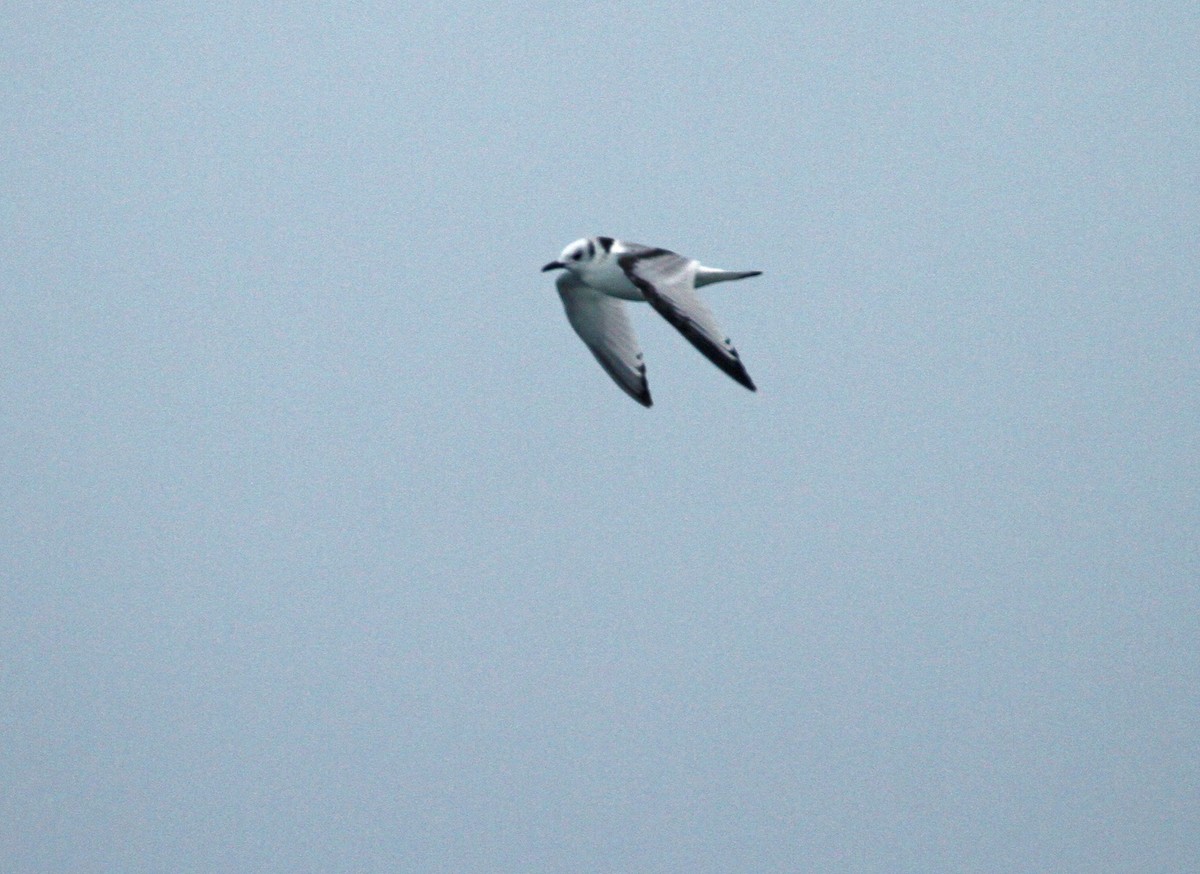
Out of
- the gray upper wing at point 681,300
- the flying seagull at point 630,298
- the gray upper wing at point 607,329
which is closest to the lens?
the gray upper wing at point 681,300

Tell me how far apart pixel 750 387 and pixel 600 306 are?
2453 mm

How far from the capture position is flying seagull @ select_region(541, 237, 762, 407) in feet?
20.5

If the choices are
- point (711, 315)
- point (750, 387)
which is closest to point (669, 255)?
point (711, 315)

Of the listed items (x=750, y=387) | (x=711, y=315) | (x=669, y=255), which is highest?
(x=669, y=255)

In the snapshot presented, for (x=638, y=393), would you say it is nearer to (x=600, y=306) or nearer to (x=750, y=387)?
(x=600, y=306)

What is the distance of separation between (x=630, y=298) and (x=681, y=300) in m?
0.80

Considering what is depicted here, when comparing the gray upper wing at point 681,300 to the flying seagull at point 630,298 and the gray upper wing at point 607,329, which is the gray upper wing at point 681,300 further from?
the gray upper wing at point 607,329

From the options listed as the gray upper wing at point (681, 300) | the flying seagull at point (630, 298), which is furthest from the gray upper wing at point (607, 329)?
the gray upper wing at point (681, 300)

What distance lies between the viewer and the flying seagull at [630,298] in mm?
6242

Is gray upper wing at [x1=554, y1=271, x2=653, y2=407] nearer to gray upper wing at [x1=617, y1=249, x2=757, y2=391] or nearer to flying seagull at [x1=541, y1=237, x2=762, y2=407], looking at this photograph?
flying seagull at [x1=541, y1=237, x2=762, y2=407]

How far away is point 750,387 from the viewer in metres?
5.58

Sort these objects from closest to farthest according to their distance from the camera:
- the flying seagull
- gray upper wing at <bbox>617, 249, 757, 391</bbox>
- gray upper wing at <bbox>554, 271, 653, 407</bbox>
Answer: gray upper wing at <bbox>617, 249, 757, 391</bbox> → the flying seagull → gray upper wing at <bbox>554, 271, 653, 407</bbox>

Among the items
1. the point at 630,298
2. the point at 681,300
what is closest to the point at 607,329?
the point at 630,298

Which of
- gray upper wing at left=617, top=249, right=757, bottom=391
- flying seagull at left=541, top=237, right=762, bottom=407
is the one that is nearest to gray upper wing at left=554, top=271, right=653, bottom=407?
flying seagull at left=541, top=237, right=762, bottom=407
